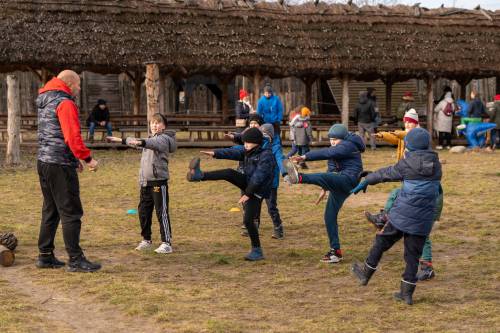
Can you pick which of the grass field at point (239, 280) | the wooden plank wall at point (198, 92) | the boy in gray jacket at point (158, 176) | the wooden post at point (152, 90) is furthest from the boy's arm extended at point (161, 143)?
the wooden plank wall at point (198, 92)

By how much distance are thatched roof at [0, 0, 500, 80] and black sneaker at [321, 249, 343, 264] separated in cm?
1392

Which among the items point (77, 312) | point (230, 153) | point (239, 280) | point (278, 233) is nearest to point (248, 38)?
point (278, 233)

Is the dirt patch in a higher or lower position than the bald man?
lower

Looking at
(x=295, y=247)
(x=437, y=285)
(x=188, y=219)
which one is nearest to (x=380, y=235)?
(x=437, y=285)

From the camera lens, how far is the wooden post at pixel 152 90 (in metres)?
19.7

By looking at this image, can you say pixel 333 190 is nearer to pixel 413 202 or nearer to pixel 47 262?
pixel 413 202

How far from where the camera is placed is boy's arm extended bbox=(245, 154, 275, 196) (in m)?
7.73

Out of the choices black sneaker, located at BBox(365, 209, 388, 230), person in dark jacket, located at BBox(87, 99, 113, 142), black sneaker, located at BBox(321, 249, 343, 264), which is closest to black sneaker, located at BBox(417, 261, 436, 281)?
black sneaker, located at BBox(365, 209, 388, 230)

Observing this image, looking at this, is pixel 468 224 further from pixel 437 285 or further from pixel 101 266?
pixel 101 266

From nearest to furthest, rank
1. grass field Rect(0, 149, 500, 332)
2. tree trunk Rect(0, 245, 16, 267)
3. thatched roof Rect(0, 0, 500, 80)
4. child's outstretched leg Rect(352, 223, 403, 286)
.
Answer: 1. grass field Rect(0, 149, 500, 332)
2. child's outstretched leg Rect(352, 223, 403, 286)
3. tree trunk Rect(0, 245, 16, 267)
4. thatched roof Rect(0, 0, 500, 80)

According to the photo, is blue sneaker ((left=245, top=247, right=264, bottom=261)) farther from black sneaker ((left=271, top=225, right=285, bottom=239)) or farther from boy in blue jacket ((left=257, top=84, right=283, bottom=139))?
boy in blue jacket ((left=257, top=84, right=283, bottom=139))

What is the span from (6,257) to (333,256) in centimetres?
333

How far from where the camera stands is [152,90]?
19938 mm

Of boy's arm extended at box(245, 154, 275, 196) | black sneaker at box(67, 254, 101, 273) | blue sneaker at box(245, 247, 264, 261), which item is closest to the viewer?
black sneaker at box(67, 254, 101, 273)
